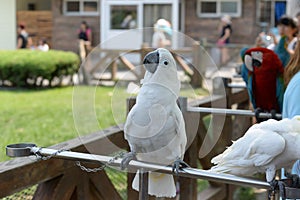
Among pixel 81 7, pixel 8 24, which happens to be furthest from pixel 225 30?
pixel 8 24

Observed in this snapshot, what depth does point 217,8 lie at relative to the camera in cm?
1634

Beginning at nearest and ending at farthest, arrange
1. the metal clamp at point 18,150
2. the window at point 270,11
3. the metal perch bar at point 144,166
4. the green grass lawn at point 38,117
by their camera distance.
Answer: the metal perch bar at point 144,166 < the metal clamp at point 18,150 < the green grass lawn at point 38,117 < the window at point 270,11

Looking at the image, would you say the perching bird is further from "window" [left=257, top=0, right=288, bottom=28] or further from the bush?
"window" [left=257, top=0, right=288, bottom=28]

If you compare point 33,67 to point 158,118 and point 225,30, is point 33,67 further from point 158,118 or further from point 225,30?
point 158,118

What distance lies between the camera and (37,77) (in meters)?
11.5

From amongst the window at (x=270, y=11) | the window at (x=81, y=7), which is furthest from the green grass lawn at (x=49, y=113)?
the window at (x=270, y=11)

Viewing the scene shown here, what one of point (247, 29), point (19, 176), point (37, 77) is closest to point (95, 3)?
point (247, 29)

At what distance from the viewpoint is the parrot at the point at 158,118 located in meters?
1.44

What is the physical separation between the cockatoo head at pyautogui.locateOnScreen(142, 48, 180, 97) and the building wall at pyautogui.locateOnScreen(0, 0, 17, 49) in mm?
15284

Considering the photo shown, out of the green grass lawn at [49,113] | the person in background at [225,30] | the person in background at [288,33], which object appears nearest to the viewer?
the green grass lawn at [49,113]

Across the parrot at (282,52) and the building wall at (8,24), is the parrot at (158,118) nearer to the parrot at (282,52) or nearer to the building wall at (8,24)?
the parrot at (282,52)

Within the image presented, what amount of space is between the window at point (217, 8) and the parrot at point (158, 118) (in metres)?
14.9

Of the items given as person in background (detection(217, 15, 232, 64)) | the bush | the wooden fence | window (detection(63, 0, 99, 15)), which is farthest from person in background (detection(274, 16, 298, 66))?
window (detection(63, 0, 99, 15))

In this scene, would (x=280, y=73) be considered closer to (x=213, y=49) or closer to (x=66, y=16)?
(x=213, y=49)
